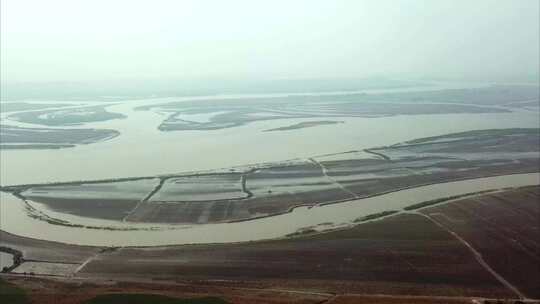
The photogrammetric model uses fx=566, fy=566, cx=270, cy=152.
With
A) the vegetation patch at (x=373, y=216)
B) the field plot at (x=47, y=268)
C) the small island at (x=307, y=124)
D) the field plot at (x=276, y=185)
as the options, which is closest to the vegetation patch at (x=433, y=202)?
the vegetation patch at (x=373, y=216)

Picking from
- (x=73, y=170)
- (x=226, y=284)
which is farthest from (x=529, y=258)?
(x=73, y=170)

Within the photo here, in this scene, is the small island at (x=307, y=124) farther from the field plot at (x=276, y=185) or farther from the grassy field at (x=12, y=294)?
A: the grassy field at (x=12, y=294)

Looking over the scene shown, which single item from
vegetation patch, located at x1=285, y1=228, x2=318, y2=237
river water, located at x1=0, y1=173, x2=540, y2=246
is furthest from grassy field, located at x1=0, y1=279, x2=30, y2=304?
vegetation patch, located at x1=285, y1=228, x2=318, y2=237

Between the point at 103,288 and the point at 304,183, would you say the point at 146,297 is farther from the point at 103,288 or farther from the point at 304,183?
the point at 304,183

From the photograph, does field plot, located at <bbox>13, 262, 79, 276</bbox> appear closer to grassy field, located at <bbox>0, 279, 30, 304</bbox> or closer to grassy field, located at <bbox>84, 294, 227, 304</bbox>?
grassy field, located at <bbox>0, 279, 30, 304</bbox>

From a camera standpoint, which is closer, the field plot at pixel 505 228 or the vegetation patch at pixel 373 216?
the field plot at pixel 505 228
